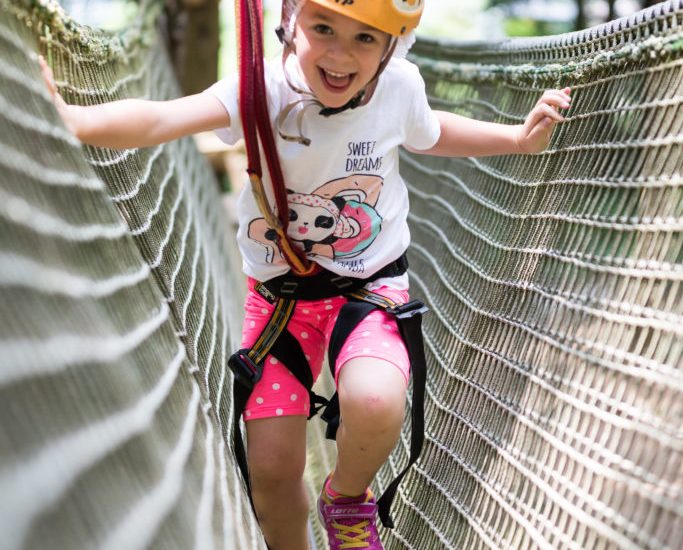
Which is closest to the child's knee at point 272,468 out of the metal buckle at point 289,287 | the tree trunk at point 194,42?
the metal buckle at point 289,287

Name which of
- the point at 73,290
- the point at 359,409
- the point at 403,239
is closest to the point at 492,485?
the point at 359,409

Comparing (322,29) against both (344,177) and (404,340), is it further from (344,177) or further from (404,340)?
(404,340)

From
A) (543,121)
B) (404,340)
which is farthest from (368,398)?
(543,121)

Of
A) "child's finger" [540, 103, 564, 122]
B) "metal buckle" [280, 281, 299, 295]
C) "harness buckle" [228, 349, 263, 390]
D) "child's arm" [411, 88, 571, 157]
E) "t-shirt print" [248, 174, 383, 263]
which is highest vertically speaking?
"child's finger" [540, 103, 564, 122]

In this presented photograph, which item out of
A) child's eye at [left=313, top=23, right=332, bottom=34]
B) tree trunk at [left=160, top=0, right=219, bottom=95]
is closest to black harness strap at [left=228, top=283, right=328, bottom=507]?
child's eye at [left=313, top=23, right=332, bottom=34]

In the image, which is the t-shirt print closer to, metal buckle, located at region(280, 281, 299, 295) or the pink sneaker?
metal buckle, located at region(280, 281, 299, 295)

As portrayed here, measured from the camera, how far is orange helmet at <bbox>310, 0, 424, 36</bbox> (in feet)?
4.12

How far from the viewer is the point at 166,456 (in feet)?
2.66

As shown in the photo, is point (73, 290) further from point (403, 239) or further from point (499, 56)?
point (499, 56)

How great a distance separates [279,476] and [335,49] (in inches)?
23.6

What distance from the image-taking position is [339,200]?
1.42 m

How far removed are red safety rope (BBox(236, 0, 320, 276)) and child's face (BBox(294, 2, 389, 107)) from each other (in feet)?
0.20

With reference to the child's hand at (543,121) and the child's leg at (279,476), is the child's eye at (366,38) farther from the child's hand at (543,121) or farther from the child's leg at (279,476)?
the child's leg at (279,476)

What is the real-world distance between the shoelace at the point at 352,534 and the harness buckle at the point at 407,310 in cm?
30
